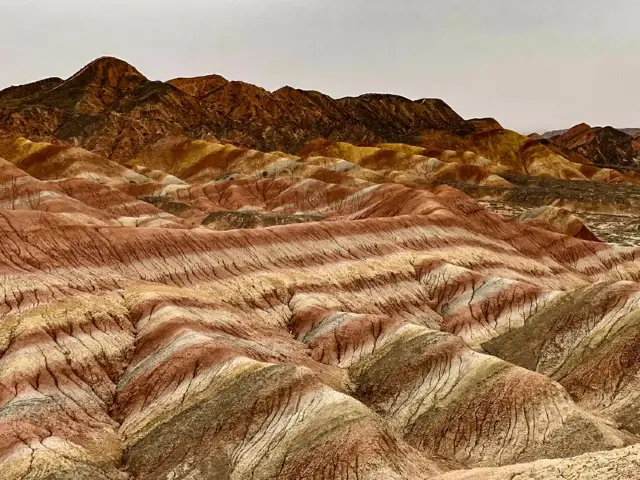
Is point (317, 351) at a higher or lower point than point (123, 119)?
lower

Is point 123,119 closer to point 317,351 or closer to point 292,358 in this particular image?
point 317,351

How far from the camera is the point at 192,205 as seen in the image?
107062 millimetres

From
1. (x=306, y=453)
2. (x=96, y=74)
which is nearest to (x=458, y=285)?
(x=306, y=453)

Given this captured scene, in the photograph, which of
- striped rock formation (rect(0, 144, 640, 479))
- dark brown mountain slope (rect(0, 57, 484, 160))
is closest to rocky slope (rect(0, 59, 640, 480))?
striped rock formation (rect(0, 144, 640, 479))

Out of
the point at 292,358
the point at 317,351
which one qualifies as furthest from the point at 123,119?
the point at 292,358

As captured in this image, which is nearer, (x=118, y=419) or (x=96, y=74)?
(x=118, y=419)

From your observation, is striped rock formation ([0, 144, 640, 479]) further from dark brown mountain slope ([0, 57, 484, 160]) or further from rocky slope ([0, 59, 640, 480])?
dark brown mountain slope ([0, 57, 484, 160])

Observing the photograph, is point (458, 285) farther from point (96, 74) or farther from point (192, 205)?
point (96, 74)

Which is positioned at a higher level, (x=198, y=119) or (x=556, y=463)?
(x=198, y=119)

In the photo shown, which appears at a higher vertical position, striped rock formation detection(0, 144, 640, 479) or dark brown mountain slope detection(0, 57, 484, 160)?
dark brown mountain slope detection(0, 57, 484, 160)

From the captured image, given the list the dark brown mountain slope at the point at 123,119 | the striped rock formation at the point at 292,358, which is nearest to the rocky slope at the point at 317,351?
the striped rock formation at the point at 292,358

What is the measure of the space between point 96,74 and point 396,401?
19701cm

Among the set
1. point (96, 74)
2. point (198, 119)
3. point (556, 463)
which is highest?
point (96, 74)

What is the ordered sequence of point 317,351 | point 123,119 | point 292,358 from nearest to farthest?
1. point 292,358
2. point 317,351
3. point 123,119
